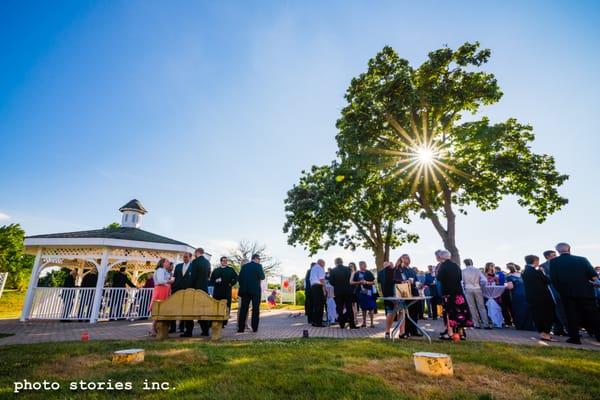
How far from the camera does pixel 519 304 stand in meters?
8.77

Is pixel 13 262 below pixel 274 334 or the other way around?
the other way around

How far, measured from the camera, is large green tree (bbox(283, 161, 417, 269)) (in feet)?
56.0

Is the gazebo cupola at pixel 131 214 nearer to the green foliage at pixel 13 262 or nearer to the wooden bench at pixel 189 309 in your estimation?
the wooden bench at pixel 189 309

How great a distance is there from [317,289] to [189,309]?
4.01m

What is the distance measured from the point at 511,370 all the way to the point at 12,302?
3083cm

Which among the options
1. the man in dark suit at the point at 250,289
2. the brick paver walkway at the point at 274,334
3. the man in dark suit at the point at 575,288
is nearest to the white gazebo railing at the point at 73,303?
the brick paver walkway at the point at 274,334

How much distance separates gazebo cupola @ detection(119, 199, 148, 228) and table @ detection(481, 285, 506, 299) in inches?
680

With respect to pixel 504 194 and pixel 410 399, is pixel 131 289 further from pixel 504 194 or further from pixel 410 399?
pixel 504 194

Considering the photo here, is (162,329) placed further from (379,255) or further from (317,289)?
(379,255)

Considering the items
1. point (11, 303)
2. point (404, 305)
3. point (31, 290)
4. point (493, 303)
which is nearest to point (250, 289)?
point (404, 305)

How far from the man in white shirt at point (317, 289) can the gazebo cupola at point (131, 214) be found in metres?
12.4

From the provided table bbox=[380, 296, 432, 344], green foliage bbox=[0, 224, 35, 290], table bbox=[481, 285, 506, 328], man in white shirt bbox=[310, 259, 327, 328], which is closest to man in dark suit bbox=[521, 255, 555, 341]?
table bbox=[481, 285, 506, 328]

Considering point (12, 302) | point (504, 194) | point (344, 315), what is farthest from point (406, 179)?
point (12, 302)

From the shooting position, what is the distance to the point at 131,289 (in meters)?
11.6
